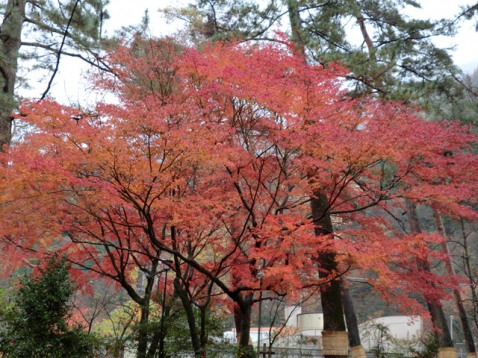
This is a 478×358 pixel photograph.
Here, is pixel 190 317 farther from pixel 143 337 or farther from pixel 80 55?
pixel 80 55

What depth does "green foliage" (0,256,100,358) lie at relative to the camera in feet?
25.9

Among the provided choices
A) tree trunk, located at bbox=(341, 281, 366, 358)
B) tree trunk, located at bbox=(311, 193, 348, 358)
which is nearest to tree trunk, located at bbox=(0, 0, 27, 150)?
tree trunk, located at bbox=(311, 193, 348, 358)

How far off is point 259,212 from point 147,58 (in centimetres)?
402

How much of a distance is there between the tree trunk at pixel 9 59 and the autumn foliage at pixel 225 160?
1790 millimetres

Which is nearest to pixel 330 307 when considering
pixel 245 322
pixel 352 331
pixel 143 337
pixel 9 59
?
pixel 245 322

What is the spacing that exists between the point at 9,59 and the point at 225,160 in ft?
20.9

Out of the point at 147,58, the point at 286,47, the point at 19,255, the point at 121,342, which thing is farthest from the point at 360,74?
the point at 19,255

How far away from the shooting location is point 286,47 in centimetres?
992

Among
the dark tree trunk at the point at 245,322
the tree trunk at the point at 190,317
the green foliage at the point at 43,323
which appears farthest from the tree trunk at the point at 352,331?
the green foliage at the point at 43,323

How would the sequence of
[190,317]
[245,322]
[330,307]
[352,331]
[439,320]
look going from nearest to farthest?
[190,317]
[330,307]
[245,322]
[352,331]
[439,320]

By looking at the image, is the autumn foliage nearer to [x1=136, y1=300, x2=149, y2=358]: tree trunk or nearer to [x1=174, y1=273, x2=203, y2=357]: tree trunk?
[x1=174, y1=273, x2=203, y2=357]: tree trunk

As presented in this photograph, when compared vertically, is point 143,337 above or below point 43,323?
below

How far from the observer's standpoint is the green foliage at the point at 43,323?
788 cm

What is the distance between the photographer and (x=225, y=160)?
7.61 m
